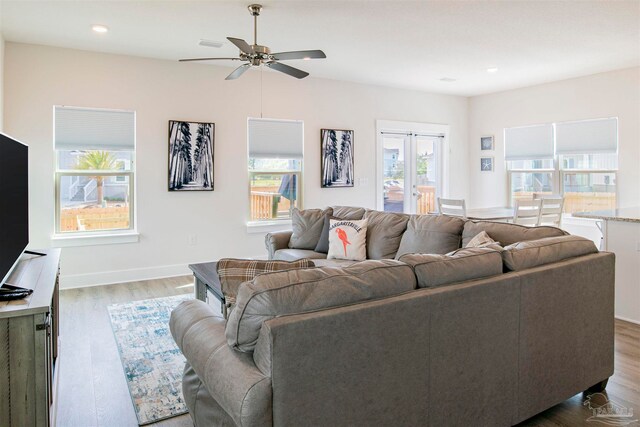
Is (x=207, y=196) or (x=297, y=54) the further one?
(x=207, y=196)

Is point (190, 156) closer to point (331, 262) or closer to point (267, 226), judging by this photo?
point (267, 226)

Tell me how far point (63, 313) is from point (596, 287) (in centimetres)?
414

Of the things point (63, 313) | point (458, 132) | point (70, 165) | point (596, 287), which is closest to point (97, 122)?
point (70, 165)

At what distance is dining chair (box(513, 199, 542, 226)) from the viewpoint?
493 cm

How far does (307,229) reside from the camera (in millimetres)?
4430

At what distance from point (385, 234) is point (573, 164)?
423 centimetres

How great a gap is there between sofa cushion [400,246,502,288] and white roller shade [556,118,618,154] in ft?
16.9

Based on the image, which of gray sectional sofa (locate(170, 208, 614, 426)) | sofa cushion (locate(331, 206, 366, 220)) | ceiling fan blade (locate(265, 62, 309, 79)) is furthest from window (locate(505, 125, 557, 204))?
gray sectional sofa (locate(170, 208, 614, 426))

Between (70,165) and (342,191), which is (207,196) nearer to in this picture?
(70,165)

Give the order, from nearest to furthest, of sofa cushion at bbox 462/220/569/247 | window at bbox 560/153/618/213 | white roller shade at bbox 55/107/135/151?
sofa cushion at bbox 462/220/569/247, white roller shade at bbox 55/107/135/151, window at bbox 560/153/618/213

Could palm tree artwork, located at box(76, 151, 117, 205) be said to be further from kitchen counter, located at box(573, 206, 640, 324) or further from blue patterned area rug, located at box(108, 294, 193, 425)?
kitchen counter, located at box(573, 206, 640, 324)

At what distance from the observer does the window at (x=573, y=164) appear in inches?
240

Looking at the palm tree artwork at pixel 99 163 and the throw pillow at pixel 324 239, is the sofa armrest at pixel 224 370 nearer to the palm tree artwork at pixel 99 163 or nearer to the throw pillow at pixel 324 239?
the throw pillow at pixel 324 239

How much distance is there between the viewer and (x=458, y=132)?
7918 millimetres
